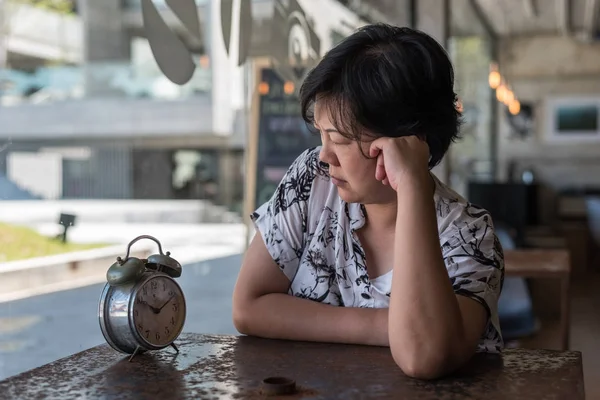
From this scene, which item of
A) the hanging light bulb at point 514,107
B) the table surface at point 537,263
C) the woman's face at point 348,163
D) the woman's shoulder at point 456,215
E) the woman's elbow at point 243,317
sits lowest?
the table surface at point 537,263

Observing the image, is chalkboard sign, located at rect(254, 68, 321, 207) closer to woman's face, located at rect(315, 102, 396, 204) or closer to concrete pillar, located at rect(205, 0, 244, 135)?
concrete pillar, located at rect(205, 0, 244, 135)

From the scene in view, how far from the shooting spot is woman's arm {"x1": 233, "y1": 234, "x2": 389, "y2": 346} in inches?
56.9

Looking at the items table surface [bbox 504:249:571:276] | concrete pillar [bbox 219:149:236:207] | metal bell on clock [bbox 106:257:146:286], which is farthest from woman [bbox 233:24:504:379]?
table surface [bbox 504:249:571:276]

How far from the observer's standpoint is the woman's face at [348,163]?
4.83 ft

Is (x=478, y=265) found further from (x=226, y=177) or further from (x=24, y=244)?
(x=226, y=177)

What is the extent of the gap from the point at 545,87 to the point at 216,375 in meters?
10.7

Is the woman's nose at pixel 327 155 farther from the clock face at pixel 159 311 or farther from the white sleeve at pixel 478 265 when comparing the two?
the clock face at pixel 159 311

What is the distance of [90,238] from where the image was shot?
85.3 inches

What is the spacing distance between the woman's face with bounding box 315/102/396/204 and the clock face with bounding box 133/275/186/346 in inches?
15.3

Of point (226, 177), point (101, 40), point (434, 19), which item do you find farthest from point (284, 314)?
point (434, 19)

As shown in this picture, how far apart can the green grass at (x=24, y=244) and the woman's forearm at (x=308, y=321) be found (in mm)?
646

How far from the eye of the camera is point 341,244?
1613mm

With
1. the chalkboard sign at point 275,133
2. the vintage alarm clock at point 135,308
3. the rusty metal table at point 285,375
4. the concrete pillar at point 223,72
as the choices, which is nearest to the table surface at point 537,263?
the chalkboard sign at point 275,133

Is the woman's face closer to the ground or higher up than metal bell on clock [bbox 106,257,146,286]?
higher up
